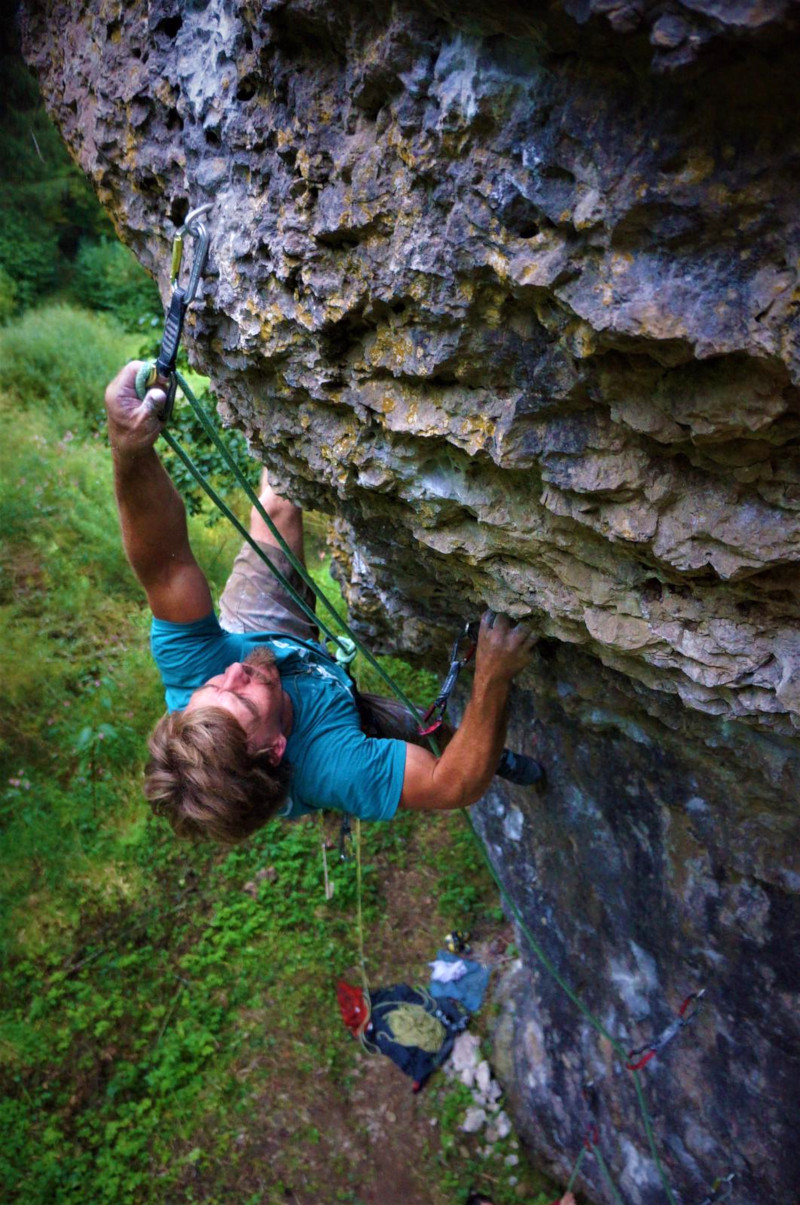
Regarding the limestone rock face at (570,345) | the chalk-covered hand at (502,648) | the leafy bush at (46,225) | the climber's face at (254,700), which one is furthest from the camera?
the leafy bush at (46,225)

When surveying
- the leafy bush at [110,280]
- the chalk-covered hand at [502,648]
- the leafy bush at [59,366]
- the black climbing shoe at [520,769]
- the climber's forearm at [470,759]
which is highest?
the leafy bush at [110,280]

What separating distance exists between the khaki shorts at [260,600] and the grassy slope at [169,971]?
2.02 metres

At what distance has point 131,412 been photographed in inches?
70.6

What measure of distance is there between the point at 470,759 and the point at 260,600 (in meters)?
1.42

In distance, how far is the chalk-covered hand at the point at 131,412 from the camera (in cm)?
178

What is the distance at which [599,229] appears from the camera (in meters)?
0.98

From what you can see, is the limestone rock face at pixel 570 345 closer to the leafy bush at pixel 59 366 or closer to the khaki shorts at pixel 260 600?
the khaki shorts at pixel 260 600

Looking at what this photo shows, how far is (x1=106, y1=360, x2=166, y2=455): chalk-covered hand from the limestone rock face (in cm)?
22

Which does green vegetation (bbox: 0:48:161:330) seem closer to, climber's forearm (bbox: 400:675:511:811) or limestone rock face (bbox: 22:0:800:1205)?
limestone rock face (bbox: 22:0:800:1205)

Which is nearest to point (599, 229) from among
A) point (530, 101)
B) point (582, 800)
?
point (530, 101)

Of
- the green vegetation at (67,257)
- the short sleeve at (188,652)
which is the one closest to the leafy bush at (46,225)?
the green vegetation at (67,257)

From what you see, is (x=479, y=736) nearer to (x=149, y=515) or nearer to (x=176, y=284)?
(x=149, y=515)

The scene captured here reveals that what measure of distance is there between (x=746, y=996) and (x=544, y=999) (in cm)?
139

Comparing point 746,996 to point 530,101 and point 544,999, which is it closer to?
point 544,999
